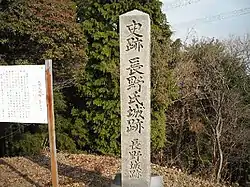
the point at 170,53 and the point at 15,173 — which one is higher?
the point at 170,53

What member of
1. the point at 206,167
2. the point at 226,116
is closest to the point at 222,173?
the point at 206,167

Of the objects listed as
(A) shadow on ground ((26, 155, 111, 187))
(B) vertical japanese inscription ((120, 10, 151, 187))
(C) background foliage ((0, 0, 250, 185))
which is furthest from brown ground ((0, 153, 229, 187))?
(C) background foliage ((0, 0, 250, 185))

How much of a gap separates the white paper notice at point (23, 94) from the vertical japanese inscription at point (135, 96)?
Answer: 121 cm

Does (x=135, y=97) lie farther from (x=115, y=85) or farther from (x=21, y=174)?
(x=115, y=85)

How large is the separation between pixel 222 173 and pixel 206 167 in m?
0.59

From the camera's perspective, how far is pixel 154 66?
979 centimetres

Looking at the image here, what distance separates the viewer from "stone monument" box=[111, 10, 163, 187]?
4.33 m

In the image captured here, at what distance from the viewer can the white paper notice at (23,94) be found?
16.1 ft

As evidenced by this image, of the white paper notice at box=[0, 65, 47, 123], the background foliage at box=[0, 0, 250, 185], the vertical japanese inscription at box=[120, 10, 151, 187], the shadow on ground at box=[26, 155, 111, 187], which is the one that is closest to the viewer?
the vertical japanese inscription at box=[120, 10, 151, 187]

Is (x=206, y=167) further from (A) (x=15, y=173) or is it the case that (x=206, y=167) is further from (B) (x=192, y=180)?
(A) (x=15, y=173)

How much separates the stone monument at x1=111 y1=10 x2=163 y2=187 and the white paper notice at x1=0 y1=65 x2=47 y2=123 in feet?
3.96

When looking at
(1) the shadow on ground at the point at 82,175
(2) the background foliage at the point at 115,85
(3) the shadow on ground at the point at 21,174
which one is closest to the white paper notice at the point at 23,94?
(3) the shadow on ground at the point at 21,174

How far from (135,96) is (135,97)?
13 mm

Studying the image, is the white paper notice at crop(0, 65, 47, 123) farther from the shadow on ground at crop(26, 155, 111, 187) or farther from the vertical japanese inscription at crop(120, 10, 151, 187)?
the shadow on ground at crop(26, 155, 111, 187)
